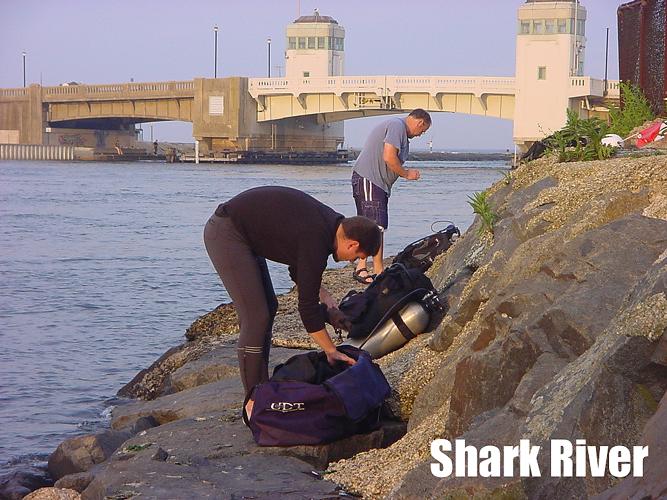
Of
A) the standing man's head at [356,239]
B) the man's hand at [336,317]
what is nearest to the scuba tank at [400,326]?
the man's hand at [336,317]

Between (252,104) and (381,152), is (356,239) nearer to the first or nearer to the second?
(381,152)

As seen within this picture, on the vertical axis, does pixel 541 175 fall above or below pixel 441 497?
above

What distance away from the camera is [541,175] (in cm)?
759

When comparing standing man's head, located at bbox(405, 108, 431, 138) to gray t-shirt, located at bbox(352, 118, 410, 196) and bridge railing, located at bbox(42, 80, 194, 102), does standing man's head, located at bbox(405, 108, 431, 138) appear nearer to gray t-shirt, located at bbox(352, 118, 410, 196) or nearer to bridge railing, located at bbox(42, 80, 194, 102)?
gray t-shirt, located at bbox(352, 118, 410, 196)

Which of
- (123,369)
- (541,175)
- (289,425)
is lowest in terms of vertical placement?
(123,369)

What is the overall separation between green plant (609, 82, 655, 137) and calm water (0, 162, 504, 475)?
180 inches

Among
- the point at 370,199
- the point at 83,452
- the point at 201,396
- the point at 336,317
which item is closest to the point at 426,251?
the point at 370,199

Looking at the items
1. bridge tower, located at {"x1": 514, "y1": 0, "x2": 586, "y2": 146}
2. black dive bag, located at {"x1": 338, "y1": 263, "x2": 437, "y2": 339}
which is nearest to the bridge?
bridge tower, located at {"x1": 514, "y1": 0, "x2": 586, "y2": 146}

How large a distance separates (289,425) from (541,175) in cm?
310

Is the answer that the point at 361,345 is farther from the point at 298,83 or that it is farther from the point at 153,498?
the point at 298,83

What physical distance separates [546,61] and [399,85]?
Answer: 8.15 metres

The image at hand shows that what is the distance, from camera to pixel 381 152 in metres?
9.25

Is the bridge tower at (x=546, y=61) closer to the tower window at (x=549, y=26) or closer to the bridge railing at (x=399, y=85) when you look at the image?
the tower window at (x=549, y=26)

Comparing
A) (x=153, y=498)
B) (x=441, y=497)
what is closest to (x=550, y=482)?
(x=441, y=497)
